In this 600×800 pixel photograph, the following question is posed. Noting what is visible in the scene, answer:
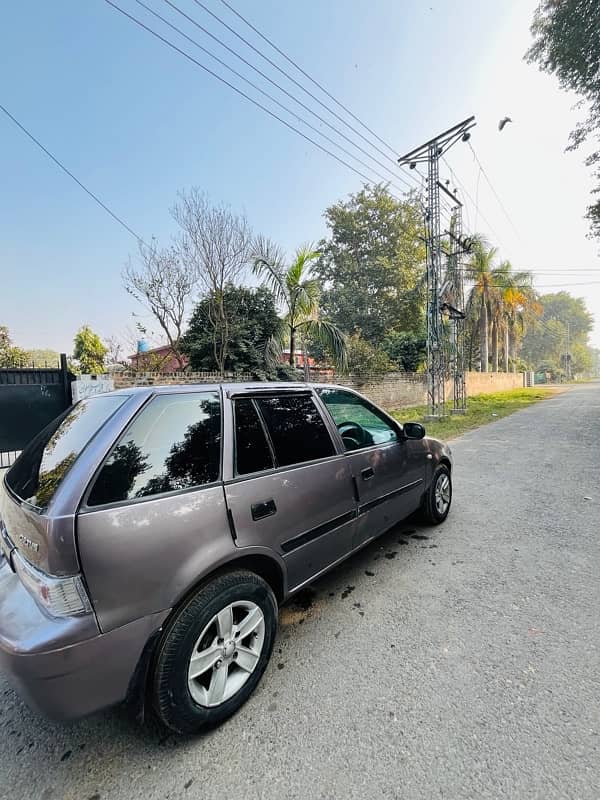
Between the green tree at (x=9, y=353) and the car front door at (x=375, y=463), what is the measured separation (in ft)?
43.9

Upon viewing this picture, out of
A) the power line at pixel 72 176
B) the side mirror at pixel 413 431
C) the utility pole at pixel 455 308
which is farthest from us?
the utility pole at pixel 455 308

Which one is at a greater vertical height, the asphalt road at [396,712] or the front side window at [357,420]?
the front side window at [357,420]

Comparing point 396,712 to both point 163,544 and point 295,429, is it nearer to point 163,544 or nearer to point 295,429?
point 163,544

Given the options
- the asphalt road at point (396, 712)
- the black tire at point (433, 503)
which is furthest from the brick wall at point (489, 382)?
the asphalt road at point (396, 712)

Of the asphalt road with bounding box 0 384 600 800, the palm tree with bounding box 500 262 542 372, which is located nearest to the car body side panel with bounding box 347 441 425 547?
the asphalt road with bounding box 0 384 600 800

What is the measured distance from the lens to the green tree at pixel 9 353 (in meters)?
13.0

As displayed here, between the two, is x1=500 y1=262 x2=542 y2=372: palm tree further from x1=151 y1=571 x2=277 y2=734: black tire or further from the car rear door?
x1=151 y1=571 x2=277 y2=734: black tire

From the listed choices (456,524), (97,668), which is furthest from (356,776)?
(456,524)

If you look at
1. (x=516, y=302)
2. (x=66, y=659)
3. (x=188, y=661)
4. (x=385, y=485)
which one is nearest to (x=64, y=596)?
(x=66, y=659)

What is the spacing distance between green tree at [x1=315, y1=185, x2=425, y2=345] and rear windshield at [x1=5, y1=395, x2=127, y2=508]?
66.3ft

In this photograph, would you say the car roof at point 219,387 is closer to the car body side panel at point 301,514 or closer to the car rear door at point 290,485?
the car rear door at point 290,485

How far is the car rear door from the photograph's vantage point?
1841mm

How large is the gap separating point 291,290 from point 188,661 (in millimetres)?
9573

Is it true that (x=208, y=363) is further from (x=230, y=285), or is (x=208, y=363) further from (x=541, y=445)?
(x=541, y=445)
